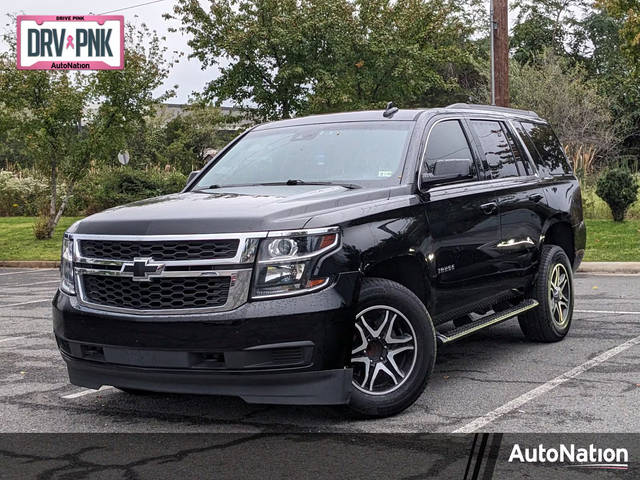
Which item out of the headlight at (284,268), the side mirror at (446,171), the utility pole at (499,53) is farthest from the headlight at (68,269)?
the utility pole at (499,53)

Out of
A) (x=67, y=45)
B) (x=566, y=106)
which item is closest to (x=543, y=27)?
(x=566, y=106)

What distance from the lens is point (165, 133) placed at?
172 ft

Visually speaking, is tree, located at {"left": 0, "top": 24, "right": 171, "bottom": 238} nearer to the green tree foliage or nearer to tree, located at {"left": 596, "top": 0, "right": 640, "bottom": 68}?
the green tree foliage

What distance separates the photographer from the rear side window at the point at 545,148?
7945mm

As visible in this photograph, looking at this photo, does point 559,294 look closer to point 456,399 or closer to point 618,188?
point 456,399

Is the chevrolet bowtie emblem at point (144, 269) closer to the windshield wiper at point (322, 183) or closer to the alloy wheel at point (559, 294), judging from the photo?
the windshield wiper at point (322, 183)

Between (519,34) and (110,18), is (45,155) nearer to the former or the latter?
(110,18)

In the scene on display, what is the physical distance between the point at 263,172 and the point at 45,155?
62.2ft

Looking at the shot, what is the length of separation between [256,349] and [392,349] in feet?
3.20

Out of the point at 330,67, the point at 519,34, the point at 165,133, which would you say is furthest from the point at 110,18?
the point at 519,34

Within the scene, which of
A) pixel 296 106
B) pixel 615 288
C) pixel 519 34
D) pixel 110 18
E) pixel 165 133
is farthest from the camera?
pixel 519 34

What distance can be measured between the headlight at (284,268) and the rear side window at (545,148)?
366 centimetres

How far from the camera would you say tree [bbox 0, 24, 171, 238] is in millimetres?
23047

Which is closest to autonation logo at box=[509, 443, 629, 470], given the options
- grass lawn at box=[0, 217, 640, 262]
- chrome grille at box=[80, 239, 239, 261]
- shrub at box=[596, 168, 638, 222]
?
chrome grille at box=[80, 239, 239, 261]
